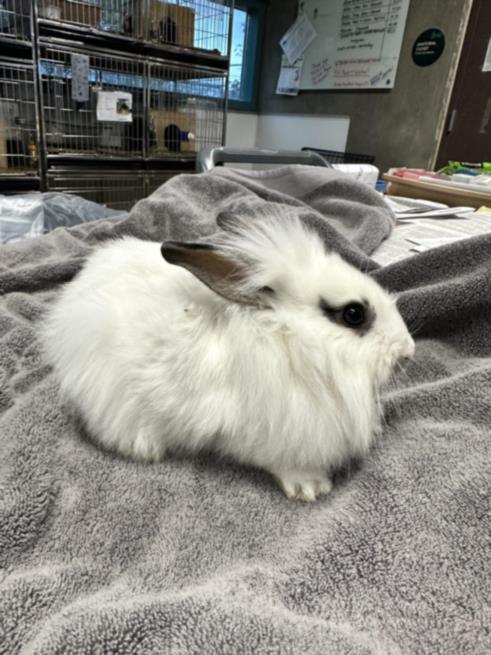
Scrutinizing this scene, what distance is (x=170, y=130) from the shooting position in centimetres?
326

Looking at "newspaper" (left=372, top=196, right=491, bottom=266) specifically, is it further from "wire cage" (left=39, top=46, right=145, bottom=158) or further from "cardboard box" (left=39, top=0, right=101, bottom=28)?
"cardboard box" (left=39, top=0, right=101, bottom=28)

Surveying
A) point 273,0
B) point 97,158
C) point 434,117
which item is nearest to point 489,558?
point 97,158

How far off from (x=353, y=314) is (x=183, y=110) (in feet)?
10.5

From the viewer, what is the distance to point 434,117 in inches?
123

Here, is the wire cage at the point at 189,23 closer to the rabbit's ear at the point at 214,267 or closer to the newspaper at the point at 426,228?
the newspaper at the point at 426,228

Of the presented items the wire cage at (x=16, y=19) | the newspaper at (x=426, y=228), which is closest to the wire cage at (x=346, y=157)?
the newspaper at (x=426, y=228)

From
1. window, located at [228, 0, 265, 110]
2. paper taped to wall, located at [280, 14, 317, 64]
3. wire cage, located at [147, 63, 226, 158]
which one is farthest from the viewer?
window, located at [228, 0, 265, 110]

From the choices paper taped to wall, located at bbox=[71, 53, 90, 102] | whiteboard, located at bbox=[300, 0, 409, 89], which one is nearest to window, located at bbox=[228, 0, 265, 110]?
whiteboard, located at bbox=[300, 0, 409, 89]

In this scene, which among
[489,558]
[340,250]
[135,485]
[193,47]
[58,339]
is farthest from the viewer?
[193,47]

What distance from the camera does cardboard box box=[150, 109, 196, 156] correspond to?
3.17m

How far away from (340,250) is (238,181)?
541 millimetres

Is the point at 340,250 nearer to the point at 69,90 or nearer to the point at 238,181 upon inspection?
the point at 238,181

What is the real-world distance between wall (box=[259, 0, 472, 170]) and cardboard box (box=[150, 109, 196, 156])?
1304mm

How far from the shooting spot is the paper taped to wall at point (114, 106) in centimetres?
277
